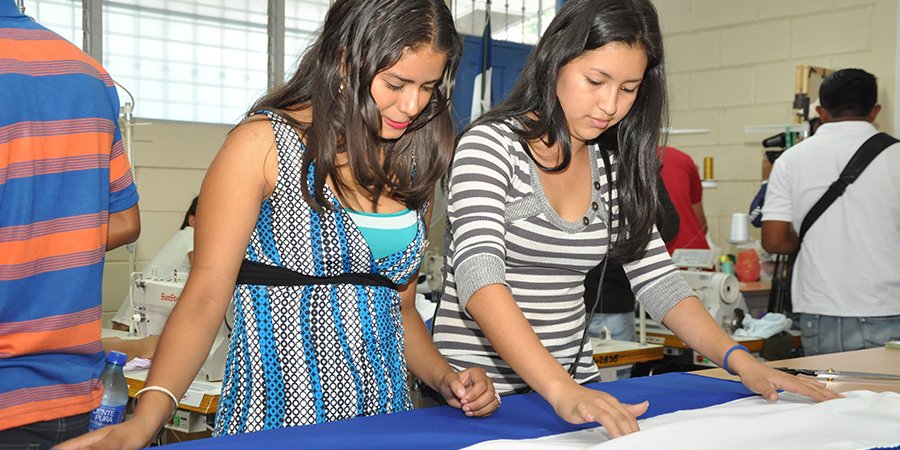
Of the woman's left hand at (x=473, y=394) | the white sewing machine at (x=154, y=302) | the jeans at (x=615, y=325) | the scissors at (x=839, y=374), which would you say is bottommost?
the jeans at (x=615, y=325)

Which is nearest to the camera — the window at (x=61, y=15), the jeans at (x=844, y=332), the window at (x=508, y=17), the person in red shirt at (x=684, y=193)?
the jeans at (x=844, y=332)

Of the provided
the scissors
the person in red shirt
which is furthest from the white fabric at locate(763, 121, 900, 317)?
the scissors

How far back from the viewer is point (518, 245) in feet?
5.06

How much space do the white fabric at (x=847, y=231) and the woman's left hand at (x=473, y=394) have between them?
2.28 m

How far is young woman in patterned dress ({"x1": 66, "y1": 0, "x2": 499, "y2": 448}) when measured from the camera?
1.25 meters

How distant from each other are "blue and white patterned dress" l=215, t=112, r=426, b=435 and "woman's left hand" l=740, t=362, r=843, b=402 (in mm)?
630

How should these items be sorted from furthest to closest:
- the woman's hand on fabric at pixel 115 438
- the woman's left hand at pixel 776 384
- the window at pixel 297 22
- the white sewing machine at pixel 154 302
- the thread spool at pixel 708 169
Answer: the window at pixel 297 22, the thread spool at pixel 708 169, the white sewing machine at pixel 154 302, the woman's left hand at pixel 776 384, the woman's hand on fabric at pixel 115 438

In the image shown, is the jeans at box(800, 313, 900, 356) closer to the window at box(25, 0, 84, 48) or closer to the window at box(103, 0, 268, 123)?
the window at box(103, 0, 268, 123)

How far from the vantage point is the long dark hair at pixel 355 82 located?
A: 1317mm

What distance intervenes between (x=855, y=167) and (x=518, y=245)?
2115 millimetres

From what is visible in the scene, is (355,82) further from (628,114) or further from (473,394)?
(628,114)

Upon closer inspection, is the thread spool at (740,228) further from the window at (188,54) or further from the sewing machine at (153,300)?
the sewing machine at (153,300)

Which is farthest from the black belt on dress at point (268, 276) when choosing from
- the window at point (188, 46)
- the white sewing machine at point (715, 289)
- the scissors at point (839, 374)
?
the window at point (188, 46)

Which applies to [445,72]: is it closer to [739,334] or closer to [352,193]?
[352,193]
